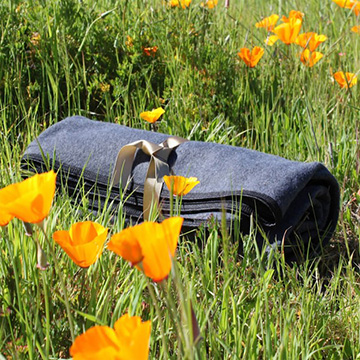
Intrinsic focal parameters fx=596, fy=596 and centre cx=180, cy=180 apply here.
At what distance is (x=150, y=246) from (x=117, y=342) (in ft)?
0.39

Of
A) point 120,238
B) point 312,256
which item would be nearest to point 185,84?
point 312,256

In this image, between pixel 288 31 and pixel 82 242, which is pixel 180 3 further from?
pixel 82 242

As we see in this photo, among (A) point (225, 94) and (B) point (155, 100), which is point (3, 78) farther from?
(A) point (225, 94)

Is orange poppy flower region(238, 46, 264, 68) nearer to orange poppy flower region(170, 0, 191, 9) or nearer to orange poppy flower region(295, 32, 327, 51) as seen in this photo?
orange poppy flower region(295, 32, 327, 51)

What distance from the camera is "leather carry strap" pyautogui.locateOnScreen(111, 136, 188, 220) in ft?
6.77

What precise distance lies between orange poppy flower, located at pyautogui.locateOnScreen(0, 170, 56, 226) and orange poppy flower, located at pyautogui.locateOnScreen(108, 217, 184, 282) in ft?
0.55

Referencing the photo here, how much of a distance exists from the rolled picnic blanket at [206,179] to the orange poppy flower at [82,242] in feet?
2.59

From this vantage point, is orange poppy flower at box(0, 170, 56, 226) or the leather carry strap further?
the leather carry strap

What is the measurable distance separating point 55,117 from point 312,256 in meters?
1.41

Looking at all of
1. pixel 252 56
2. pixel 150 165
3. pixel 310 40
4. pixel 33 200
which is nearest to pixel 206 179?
pixel 150 165

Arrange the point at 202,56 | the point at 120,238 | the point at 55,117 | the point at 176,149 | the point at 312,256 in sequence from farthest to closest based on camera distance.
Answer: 1. the point at 202,56
2. the point at 55,117
3. the point at 176,149
4. the point at 312,256
5. the point at 120,238

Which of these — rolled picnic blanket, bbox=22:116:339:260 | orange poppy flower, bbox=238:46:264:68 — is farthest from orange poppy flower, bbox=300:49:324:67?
rolled picnic blanket, bbox=22:116:339:260

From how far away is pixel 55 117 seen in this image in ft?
9.21

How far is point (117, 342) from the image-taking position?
70 cm
